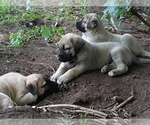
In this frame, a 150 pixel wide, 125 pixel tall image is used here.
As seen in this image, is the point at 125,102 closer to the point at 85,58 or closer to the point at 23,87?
the point at 85,58

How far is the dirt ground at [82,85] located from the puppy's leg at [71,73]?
0.09 metres

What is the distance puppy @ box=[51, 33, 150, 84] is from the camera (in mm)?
5868

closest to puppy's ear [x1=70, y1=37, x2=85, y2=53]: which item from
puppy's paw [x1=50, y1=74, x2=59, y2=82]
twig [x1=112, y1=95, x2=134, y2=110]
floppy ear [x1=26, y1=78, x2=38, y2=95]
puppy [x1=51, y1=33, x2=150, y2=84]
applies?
puppy [x1=51, y1=33, x2=150, y2=84]

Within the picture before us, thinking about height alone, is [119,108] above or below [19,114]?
below

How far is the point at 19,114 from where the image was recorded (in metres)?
3.80

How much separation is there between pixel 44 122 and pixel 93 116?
918 mm

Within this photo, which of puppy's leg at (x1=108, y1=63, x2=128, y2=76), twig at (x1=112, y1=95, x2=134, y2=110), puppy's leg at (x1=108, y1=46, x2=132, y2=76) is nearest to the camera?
twig at (x1=112, y1=95, x2=134, y2=110)

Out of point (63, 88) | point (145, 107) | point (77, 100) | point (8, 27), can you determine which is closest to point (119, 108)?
point (145, 107)

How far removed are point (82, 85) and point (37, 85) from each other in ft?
2.78

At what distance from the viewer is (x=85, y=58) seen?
20.0ft

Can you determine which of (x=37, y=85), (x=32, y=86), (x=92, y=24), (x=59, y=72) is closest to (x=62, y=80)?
(x=59, y=72)

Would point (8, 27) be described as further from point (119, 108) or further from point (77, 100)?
point (119, 108)

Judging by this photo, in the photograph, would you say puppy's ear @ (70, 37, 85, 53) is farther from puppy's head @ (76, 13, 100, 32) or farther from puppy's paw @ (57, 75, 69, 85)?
puppy's head @ (76, 13, 100, 32)

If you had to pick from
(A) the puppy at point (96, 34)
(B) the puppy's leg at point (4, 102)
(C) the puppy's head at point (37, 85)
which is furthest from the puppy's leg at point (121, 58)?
(B) the puppy's leg at point (4, 102)
